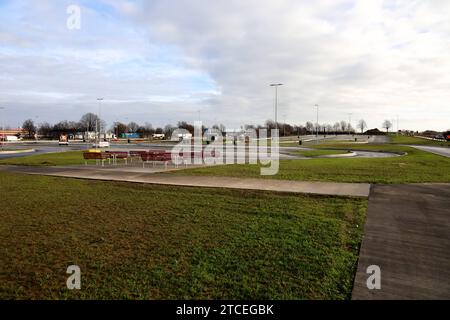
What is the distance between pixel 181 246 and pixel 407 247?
12.6ft

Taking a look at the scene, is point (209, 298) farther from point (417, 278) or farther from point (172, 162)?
point (172, 162)

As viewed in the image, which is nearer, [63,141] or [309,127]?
[63,141]

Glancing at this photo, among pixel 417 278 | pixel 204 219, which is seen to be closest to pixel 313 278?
pixel 417 278

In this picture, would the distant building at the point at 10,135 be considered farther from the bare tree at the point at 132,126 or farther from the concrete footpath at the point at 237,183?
the concrete footpath at the point at 237,183

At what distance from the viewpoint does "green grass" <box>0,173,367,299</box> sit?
157 inches

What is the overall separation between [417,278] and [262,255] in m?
2.13

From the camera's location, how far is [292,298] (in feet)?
12.4

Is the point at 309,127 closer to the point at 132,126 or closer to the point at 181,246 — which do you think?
the point at 132,126

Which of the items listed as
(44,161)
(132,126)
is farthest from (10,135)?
(44,161)

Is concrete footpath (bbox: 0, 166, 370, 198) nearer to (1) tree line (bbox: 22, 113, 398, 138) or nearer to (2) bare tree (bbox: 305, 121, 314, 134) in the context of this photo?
(1) tree line (bbox: 22, 113, 398, 138)

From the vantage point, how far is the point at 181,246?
542 centimetres

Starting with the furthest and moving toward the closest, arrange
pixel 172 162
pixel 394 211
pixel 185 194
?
pixel 172 162 → pixel 185 194 → pixel 394 211

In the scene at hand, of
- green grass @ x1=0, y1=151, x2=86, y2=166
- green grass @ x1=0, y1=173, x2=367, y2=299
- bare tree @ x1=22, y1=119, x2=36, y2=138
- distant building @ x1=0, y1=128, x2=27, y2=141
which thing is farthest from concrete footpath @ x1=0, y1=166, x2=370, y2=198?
bare tree @ x1=22, y1=119, x2=36, y2=138

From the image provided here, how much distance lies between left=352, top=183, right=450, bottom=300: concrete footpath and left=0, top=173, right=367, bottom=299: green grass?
10.4 inches
